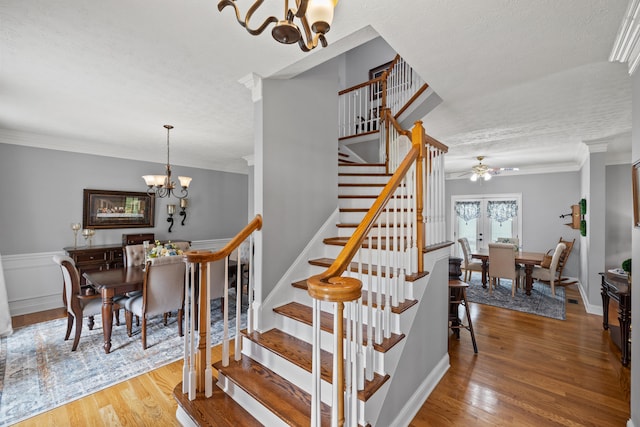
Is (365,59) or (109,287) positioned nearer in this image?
(109,287)

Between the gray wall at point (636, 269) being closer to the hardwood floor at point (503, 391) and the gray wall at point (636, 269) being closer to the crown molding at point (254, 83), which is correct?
the hardwood floor at point (503, 391)

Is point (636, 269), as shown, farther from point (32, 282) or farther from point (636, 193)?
point (32, 282)

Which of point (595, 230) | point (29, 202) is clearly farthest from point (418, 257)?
point (29, 202)

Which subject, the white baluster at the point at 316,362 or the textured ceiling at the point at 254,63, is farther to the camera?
the textured ceiling at the point at 254,63

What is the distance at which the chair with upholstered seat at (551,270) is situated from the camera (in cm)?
470

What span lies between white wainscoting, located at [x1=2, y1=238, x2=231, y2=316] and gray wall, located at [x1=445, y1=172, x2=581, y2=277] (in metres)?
9.01

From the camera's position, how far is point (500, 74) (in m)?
2.17

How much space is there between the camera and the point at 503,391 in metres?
2.23

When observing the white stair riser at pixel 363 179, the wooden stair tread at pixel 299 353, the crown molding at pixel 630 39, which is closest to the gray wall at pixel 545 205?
the white stair riser at pixel 363 179

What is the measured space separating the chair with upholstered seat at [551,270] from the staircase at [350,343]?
3.62 metres

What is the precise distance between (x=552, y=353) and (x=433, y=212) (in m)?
2.11

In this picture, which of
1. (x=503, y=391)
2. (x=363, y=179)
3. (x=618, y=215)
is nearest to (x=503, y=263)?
(x=618, y=215)

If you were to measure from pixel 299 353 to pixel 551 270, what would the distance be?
5.03 m

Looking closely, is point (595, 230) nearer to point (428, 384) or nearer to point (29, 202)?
point (428, 384)
